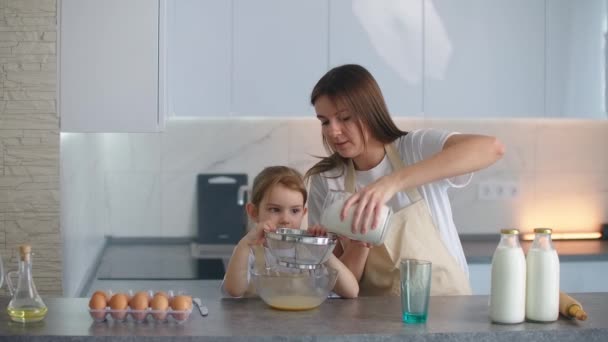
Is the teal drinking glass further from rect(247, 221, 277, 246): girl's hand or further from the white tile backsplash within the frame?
the white tile backsplash

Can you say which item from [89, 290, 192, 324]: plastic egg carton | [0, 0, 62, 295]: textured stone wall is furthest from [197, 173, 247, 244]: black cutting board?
[89, 290, 192, 324]: plastic egg carton

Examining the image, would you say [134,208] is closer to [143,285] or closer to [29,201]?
[143,285]

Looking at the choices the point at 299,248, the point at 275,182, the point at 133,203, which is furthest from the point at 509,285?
the point at 133,203

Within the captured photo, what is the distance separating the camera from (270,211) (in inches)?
95.3

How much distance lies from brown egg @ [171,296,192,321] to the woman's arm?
0.39 meters

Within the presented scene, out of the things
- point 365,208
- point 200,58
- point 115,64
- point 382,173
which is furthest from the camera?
point 200,58

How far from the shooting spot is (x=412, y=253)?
90.7 inches

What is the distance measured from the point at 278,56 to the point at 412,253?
65.1 inches

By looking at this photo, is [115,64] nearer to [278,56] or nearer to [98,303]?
[278,56]

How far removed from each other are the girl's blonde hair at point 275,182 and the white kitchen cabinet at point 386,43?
Result: 139cm

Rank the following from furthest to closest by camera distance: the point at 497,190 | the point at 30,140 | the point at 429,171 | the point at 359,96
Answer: the point at 497,190 → the point at 30,140 → the point at 359,96 → the point at 429,171

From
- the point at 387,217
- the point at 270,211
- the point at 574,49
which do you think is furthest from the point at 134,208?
the point at 387,217

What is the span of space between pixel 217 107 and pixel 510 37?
1.34m

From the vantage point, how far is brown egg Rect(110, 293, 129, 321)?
181cm
